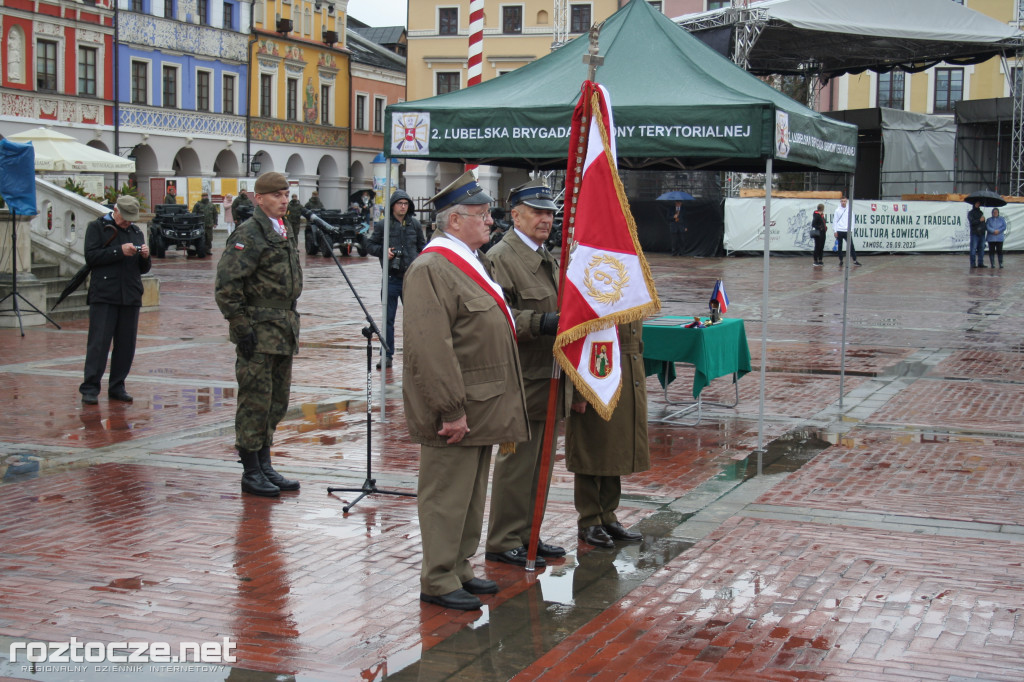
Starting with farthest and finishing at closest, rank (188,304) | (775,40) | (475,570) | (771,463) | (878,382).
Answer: (775,40), (188,304), (878,382), (771,463), (475,570)

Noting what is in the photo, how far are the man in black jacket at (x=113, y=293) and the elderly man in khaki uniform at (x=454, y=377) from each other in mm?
5772

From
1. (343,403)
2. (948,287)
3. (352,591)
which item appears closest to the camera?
(352,591)

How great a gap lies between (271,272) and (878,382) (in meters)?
7.26

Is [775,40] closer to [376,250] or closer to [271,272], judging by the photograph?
[376,250]

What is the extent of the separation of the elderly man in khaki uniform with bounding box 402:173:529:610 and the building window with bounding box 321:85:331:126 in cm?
5379

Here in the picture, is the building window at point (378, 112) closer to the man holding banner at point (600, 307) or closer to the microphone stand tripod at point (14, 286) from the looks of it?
the microphone stand tripod at point (14, 286)

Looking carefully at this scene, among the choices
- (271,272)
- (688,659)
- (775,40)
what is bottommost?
(688,659)

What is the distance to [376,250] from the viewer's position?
1245 centimetres

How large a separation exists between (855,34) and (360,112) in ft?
117

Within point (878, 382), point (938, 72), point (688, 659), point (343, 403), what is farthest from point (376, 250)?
point (938, 72)

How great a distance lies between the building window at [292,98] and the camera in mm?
53912

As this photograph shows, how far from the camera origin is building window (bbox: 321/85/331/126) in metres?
57.0

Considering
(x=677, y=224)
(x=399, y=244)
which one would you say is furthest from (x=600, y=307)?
(x=677, y=224)

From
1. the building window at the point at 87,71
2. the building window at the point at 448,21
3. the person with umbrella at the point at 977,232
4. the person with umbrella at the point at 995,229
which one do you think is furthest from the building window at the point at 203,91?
the person with umbrella at the point at 995,229
